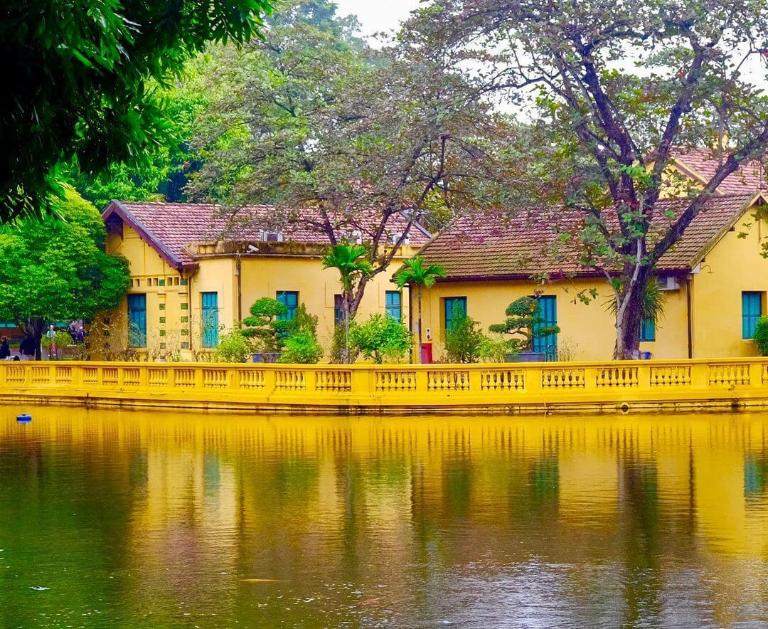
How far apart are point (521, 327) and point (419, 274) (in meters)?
3.85

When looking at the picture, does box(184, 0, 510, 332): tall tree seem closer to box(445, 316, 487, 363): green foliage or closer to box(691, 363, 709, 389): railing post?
box(445, 316, 487, 363): green foliage

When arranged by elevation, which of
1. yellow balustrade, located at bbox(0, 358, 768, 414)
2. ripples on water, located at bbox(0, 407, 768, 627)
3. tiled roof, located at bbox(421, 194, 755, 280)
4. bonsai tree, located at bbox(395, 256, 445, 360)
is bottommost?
ripples on water, located at bbox(0, 407, 768, 627)

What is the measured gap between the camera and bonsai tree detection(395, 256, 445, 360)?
144ft

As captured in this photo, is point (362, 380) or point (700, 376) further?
point (362, 380)

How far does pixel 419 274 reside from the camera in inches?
1729

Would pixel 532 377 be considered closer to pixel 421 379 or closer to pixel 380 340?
pixel 421 379

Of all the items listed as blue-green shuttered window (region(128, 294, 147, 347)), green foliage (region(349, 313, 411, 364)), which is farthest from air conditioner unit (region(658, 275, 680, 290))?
blue-green shuttered window (region(128, 294, 147, 347))

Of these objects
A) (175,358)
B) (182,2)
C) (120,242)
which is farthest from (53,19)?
(120,242)

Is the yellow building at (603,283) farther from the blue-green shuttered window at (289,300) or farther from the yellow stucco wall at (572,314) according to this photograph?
the blue-green shuttered window at (289,300)

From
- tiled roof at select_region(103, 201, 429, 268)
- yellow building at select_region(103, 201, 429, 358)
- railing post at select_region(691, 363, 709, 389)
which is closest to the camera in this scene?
railing post at select_region(691, 363, 709, 389)

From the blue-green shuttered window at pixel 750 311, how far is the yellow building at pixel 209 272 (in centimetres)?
1109

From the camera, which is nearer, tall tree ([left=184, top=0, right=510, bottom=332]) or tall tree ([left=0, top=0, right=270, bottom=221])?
tall tree ([left=0, top=0, right=270, bottom=221])

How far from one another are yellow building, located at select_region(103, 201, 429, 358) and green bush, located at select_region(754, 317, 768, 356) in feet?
39.2

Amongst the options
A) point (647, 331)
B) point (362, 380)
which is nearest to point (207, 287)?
point (362, 380)
